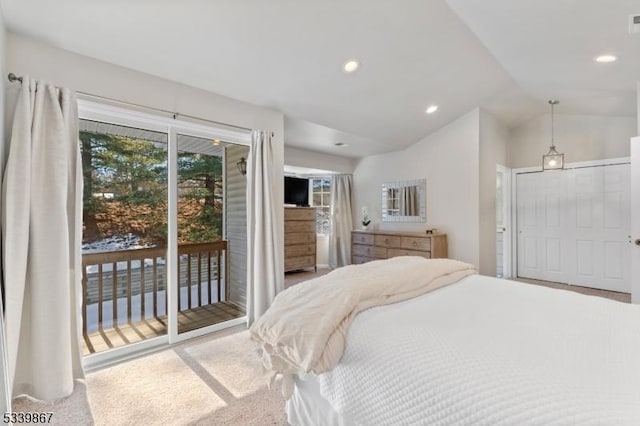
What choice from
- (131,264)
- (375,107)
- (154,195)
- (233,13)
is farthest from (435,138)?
(131,264)

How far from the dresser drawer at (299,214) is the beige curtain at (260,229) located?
2.30 m

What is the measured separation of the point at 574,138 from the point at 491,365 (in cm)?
530

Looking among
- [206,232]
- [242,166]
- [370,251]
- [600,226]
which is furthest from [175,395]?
[600,226]

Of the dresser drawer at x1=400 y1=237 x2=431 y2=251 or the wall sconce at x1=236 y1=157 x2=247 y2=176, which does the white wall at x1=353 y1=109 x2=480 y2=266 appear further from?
the wall sconce at x1=236 y1=157 x2=247 y2=176

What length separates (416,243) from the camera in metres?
4.86

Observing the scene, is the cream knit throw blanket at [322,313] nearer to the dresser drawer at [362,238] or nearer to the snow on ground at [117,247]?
the snow on ground at [117,247]

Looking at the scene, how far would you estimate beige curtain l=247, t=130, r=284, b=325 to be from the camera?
3.31 metres

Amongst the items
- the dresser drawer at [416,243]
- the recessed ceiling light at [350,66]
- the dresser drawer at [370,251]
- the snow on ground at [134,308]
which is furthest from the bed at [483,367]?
the dresser drawer at [370,251]

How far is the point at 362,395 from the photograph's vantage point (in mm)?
1285

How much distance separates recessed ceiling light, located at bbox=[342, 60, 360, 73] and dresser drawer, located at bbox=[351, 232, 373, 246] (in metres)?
3.15

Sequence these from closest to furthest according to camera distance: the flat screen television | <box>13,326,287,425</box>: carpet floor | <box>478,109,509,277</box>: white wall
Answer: <box>13,326,287,425</box>: carpet floor < <box>478,109,509,277</box>: white wall < the flat screen television

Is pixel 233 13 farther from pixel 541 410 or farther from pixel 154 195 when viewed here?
pixel 541 410

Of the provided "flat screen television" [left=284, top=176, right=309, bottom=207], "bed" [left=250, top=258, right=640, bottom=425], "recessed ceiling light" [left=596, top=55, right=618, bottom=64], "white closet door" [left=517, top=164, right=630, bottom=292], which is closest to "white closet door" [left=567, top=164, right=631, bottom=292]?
"white closet door" [left=517, top=164, right=630, bottom=292]

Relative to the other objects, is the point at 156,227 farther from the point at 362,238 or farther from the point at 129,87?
the point at 362,238
